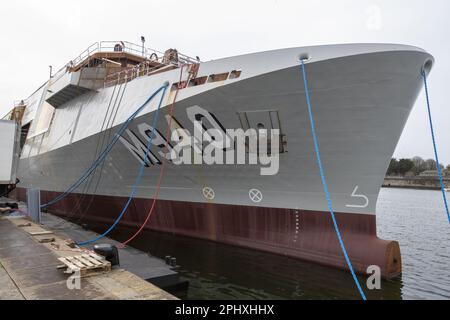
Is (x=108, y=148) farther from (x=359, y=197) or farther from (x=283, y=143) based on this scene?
(x=359, y=197)

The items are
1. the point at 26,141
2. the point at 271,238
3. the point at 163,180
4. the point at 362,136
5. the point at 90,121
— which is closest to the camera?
the point at 362,136

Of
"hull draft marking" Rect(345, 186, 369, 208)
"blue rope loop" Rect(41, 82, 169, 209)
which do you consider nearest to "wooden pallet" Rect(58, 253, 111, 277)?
"blue rope loop" Rect(41, 82, 169, 209)

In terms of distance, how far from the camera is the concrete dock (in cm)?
412

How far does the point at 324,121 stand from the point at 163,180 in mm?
5313

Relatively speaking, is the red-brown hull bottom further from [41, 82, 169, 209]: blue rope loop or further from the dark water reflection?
[41, 82, 169, 209]: blue rope loop

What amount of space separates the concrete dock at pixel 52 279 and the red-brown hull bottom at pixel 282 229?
3072 millimetres

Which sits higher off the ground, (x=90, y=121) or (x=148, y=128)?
(x=90, y=121)

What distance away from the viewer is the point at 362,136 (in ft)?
24.1

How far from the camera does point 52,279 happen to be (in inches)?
185

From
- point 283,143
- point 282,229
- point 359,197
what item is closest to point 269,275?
point 282,229

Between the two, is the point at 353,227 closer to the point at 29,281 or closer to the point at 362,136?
the point at 362,136
